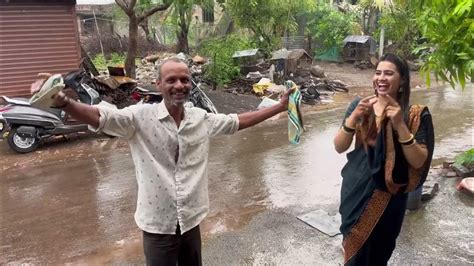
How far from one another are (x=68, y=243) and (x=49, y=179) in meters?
2.13

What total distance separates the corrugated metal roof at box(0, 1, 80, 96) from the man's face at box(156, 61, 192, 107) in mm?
8562

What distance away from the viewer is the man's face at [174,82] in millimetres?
2079

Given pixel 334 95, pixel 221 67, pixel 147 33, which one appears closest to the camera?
pixel 334 95

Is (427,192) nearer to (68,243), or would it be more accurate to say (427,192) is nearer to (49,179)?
(68,243)

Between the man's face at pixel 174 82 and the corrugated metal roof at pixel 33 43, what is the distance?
8.56 m

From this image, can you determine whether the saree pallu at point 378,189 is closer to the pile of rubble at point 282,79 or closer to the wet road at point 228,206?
the wet road at point 228,206

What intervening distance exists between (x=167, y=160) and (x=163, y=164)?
0.10 feet

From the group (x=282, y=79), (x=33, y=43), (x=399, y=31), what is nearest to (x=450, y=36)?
(x=33, y=43)

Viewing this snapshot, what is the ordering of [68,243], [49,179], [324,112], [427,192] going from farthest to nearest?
[324,112]
[49,179]
[427,192]
[68,243]

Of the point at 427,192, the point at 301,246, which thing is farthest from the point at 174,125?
the point at 427,192

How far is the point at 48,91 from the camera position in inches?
67.5

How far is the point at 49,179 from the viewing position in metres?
5.82

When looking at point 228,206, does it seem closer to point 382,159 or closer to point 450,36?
point 382,159

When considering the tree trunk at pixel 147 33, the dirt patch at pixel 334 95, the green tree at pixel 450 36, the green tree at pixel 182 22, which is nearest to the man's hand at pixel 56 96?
the green tree at pixel 450 36
